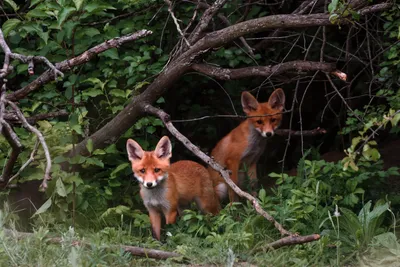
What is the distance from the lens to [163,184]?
737 centimetres

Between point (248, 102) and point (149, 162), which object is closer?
point (149, 162)

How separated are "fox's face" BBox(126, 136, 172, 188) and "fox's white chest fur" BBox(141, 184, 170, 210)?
0.12m

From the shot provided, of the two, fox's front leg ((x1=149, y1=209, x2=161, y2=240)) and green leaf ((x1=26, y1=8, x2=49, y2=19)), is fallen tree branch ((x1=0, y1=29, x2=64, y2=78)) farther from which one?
fox's front leg ((x1=149, y1=209, x2=161, y2=240))

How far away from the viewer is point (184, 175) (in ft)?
25.3

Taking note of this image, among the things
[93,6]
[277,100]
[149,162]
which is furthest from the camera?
[277,100]

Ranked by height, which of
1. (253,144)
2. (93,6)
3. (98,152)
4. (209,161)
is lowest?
(253,144)

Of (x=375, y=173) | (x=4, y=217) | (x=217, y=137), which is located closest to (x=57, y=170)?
(x=4, y=217)

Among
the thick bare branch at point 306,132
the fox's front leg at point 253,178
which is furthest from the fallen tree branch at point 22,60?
the fox's front leg at point 253,178

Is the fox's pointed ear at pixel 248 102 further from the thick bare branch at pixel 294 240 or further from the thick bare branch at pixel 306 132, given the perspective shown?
the thick bare branch at pixel 294 240

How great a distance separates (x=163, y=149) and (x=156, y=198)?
501 mm

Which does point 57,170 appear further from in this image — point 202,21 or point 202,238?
point 202,21

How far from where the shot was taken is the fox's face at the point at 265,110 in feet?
28.5

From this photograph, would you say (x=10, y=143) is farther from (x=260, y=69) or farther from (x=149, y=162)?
(x=260, y=69)

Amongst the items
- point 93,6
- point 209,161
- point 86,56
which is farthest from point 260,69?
point 86,56
